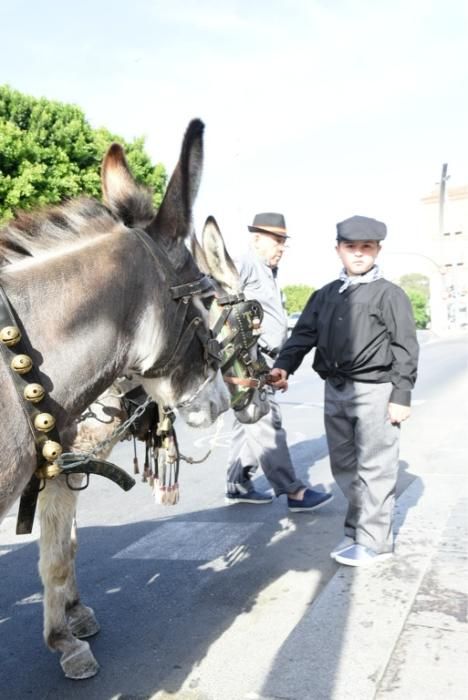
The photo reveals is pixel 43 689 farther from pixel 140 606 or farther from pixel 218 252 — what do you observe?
pixel 218 252

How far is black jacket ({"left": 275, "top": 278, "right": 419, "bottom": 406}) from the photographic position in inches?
157

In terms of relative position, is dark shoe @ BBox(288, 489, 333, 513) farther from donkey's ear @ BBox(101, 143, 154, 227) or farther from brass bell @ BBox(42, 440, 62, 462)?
brass bell @ BBox(42, 440, 62, 462)

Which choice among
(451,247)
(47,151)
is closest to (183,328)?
(47,151)

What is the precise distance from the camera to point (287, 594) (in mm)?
3826

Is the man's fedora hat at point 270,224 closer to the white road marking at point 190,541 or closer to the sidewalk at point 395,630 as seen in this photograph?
the white road marking at point 190,541

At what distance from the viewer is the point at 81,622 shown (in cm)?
345

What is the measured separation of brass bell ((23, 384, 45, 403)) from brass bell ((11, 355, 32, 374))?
0.04 meters

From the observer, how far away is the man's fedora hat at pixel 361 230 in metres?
4.03

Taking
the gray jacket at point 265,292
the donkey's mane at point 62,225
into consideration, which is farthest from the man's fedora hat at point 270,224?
the donkey's mane at point 62,225

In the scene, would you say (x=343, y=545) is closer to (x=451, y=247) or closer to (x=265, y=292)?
(x=265, y=292)

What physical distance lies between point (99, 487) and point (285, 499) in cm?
180

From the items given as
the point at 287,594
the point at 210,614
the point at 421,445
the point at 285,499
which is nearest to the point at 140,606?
the point at 210,614

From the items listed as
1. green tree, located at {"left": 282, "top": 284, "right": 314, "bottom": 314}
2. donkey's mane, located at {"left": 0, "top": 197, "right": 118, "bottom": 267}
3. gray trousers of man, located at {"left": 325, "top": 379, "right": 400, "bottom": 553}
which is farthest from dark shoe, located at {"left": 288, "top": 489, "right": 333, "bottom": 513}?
green tree, located at {"left": 282, "top": 284, "right": 314, "bottom": 314}

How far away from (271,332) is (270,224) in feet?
2.79
